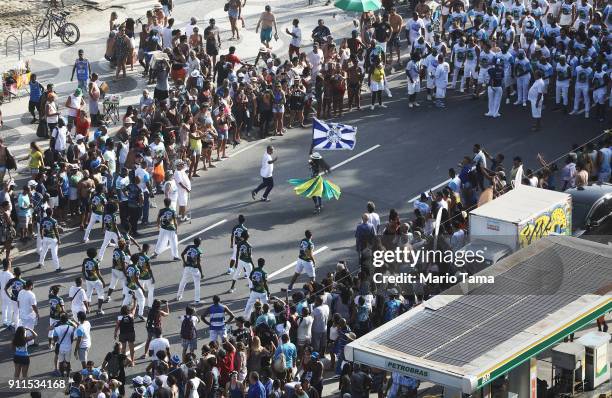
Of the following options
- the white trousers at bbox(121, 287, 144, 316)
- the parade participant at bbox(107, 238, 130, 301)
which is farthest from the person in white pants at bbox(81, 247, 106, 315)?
the white trousers at bbox(121, 287, 144, 316)

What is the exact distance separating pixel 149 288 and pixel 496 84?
14.0 m

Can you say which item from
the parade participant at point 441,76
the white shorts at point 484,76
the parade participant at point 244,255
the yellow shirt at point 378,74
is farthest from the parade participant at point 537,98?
the parade participant at point 244,255

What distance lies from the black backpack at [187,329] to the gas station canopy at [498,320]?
5.38 m

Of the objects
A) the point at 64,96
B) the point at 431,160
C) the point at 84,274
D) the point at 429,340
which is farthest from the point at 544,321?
the point at 64,96

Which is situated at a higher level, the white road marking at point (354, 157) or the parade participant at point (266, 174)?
the parade participant at point (266, 174)

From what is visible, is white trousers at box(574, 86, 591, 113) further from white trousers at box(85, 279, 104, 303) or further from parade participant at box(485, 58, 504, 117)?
white trousers at box(85, 279, 104, 303)

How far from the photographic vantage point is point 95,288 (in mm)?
31859

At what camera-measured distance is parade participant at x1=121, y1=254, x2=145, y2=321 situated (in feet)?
103

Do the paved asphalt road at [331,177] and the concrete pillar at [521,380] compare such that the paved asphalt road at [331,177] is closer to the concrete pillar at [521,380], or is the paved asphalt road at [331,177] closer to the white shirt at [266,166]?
the white shirt at [266,166]

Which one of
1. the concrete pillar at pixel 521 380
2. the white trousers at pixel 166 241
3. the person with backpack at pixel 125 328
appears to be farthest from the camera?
the white trousers at pixel 166 241

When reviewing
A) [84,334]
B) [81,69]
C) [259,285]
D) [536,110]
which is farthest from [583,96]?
[84,334]

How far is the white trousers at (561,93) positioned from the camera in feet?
137

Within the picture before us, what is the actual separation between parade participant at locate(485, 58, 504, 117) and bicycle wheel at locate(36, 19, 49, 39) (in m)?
14.5

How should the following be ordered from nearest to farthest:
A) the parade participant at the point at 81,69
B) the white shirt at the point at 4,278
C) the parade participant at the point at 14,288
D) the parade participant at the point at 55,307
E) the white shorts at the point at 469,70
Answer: the parade participant at the point at 55,307, the parade participant at the point at 14,288, the white shirt at the point at 4,278, the parade participant at the point at 81,69, the white shorts at the point at 469,70
